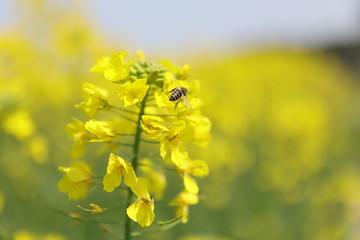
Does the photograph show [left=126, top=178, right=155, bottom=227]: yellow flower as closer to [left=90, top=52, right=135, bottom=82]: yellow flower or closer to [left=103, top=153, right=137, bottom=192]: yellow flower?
[left=103, top=153, right=137, bottom=192]: yellow flower

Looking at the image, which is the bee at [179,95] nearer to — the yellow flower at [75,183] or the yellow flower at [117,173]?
the yellow flower at [117,173]

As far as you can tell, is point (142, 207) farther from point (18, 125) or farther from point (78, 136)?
point (18, 125)

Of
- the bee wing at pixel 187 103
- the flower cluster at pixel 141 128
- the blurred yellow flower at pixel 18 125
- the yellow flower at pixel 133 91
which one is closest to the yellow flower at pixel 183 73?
the flower cluster at pixel 141 128

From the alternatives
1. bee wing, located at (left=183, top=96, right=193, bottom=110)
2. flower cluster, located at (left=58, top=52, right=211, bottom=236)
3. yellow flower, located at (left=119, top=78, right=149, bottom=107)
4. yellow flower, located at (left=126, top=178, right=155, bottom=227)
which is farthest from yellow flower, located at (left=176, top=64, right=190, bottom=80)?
yellow flower, located at (left=126, top=178, right=155, bottom=227)

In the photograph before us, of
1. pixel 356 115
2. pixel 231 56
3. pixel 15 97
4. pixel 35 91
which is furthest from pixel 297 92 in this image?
pixel 15 97

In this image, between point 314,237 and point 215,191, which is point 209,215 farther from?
point 314,237
